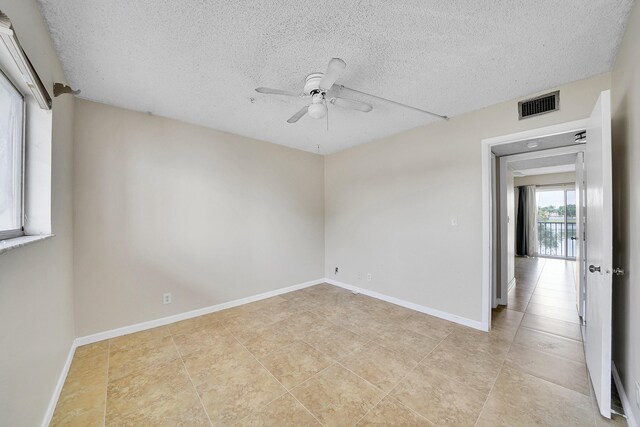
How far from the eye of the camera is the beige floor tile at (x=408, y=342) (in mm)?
2240

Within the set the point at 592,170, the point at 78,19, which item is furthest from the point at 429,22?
the point at 78,19

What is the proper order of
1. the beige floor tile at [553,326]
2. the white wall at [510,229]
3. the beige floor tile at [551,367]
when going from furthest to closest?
1. the white wall at [510,229]
2. the beige floor tile at [553,326]
3. the beige floor tile at [551,367]

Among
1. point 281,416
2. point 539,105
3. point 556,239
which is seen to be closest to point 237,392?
point 281,416

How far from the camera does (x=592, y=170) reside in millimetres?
1836

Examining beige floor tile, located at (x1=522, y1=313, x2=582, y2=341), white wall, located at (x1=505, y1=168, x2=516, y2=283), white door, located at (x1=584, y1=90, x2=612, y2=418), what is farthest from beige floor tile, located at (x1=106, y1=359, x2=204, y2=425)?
white wall, located at (x1=505, y1=168, x2=516, y2=283)

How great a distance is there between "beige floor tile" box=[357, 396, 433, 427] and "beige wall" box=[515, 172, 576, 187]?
320 inches

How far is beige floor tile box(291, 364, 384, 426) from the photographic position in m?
1.54

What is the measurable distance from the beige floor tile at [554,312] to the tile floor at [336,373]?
1.2 inches

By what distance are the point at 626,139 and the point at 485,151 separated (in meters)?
1.08

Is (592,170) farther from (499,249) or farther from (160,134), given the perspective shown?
(160,134)

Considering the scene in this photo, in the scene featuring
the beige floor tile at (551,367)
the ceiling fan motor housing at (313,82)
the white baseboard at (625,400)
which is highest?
the ceiling fan motor housing at (313,82)

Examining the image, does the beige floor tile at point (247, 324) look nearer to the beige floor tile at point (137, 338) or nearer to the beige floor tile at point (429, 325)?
the beige floor tile at point (137, 338)

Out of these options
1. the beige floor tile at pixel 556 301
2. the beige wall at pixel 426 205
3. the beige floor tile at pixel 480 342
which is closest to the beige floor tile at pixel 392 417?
the beige floor tile at pixel 480 342

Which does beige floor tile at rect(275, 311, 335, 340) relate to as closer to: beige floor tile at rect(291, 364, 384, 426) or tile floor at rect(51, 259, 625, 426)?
tile floor at rect(51, 259, 625, 426)
